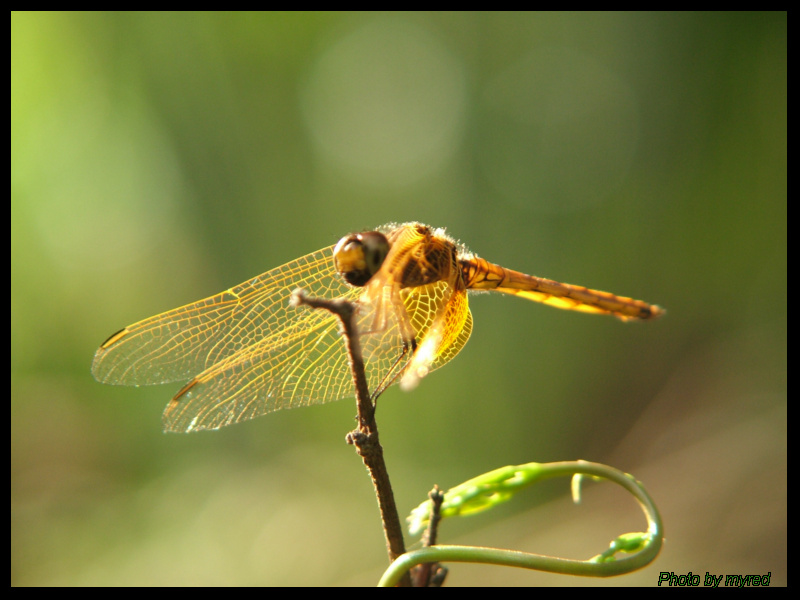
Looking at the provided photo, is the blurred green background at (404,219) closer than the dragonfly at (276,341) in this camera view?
No

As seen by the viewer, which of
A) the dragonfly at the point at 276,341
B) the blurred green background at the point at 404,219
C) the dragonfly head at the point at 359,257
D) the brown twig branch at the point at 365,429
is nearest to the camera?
the brown twig branch at the point at 365,429

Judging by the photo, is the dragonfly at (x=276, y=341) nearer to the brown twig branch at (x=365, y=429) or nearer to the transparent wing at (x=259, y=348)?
the transparent wing at (x=259, y=348)

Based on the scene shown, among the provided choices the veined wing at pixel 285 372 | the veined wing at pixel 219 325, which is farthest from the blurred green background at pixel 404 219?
the veined wing at pixel 219 325

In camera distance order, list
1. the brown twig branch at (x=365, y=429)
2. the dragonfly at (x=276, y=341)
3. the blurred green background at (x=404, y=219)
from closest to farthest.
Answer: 1. the brown twig branch at (x=365, y=429)
2. the dragonfly at (x=276, y=341)
3. the blurred green background at (x=404, y=219)

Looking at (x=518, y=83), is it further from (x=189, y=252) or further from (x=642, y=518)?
(x=642, y=518)

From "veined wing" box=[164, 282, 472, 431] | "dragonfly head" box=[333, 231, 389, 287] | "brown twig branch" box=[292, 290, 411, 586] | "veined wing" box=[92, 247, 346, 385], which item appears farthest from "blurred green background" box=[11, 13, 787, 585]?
"brown twig branch" box=[292, 290, 411, 586]

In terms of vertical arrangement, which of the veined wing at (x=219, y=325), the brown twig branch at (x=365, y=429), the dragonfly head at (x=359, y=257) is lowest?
the brown twig branch at (x=365, y=429)

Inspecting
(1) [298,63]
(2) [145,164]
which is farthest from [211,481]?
(1) [298,63]

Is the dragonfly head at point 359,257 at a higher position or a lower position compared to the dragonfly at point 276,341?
higher
